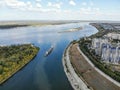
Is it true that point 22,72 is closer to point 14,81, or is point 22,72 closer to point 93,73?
point 14,81

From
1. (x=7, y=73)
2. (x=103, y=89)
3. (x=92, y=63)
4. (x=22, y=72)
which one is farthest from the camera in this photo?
(x=92, y=63)

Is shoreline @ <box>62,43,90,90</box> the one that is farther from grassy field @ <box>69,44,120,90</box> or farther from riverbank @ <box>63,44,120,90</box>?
grassy field @ <box>69,44,120,90</box>

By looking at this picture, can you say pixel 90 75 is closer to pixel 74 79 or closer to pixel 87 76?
pixel 87 76

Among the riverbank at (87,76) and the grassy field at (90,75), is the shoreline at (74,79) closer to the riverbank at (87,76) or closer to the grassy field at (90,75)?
the riverbank at (87,76)

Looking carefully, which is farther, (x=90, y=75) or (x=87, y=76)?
(x=90, y=75)

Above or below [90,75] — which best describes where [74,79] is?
below

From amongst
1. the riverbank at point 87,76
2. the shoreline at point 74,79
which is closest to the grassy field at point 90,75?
the riverbank at point 87,76

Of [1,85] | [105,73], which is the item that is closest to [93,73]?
[105,73]

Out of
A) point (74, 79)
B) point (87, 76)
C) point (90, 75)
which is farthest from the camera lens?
point (90, 75)

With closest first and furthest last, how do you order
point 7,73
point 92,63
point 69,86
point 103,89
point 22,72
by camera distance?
1. point 103,89
2. point 69,86
3. point 7,73
4. point 22,72
5. point 92,63

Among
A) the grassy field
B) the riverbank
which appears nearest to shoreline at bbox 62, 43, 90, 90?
the riverbank

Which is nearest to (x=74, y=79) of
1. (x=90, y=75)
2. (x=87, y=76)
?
(x=87, y=76)
